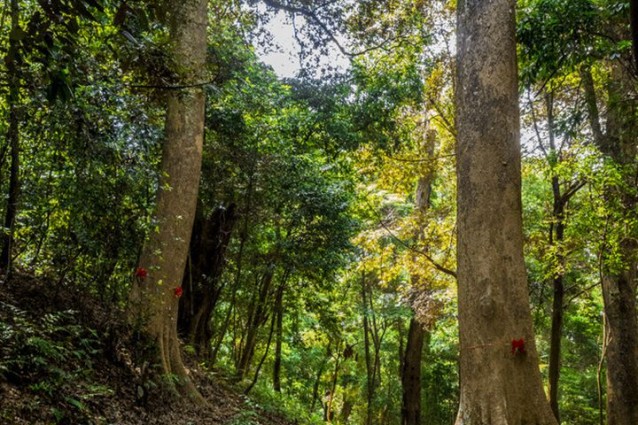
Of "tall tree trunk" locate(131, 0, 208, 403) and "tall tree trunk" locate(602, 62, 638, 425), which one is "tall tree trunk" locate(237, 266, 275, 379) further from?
"tall tree trunk" locate(602, 62, 638, 425)

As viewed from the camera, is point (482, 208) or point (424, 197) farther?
point (424, 197)

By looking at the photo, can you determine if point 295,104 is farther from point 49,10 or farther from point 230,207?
point 49,10

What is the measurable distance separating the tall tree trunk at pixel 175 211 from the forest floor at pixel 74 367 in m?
0.43

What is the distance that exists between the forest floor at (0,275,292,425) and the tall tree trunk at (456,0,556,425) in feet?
11.4

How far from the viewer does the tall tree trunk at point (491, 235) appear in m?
3.87

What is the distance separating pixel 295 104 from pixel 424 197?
16.3 feet

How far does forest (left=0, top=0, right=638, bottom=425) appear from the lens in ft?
13.4

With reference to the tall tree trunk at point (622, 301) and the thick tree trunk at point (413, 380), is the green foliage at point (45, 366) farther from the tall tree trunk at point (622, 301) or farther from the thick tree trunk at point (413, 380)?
the thick tree trunk at point (413, 380)

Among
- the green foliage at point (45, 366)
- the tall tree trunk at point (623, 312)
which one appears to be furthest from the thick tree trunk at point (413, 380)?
the green foliage at point (45, 366)

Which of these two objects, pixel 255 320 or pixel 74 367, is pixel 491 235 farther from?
pixel 255 320

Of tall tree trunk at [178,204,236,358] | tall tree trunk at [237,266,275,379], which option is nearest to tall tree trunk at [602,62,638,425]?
tall tree trunk at [237,266,275,379]

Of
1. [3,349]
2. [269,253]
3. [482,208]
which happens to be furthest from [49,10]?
[269,253]

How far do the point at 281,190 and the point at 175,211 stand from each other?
369 cm

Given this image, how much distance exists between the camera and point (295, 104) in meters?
13.1
